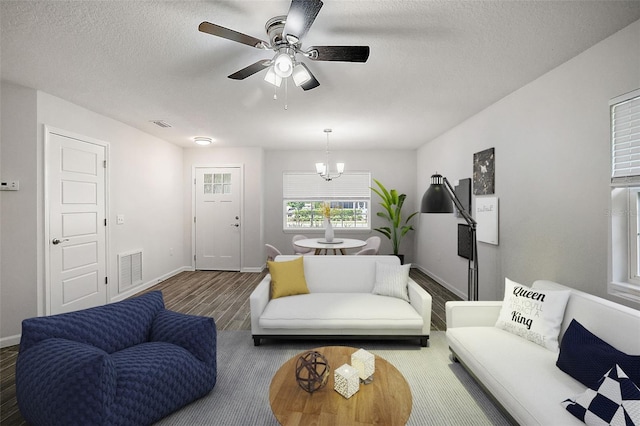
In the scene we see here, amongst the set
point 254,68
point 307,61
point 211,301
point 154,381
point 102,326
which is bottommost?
point 211,301

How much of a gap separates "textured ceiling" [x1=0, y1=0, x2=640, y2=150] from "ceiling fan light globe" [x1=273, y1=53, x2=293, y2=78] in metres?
0.30

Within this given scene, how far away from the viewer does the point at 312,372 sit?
60.5 inches

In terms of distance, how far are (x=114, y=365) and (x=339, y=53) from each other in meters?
2.25

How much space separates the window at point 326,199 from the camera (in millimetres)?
6359

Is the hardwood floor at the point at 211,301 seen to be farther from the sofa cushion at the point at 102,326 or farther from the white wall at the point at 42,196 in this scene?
the sofa cushion at the point at 102,326

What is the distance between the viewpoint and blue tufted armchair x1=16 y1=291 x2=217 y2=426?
1.46m

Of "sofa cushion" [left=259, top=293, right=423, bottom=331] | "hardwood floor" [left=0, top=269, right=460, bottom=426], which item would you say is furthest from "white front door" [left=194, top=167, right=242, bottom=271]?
"sofa cushion" [left=259, top=293, right=423, bottom=331]

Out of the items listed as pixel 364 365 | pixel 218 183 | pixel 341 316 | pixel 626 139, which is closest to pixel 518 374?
pixel 364 365

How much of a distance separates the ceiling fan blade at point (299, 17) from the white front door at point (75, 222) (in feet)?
10.2

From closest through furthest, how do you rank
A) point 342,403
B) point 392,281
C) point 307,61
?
point 342,403 → point 307,61 → point 392,281

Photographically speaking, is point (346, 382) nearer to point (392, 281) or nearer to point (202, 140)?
point (392, 281)

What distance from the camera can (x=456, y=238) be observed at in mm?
4383

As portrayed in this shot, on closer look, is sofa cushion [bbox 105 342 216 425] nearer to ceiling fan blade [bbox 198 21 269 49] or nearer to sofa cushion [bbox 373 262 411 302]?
sofa cushion [bbox 373 262 411 302]

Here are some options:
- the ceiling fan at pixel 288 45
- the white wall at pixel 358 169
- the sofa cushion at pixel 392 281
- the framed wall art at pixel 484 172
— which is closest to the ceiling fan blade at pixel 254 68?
the ceiling fan at pixel 288 45
